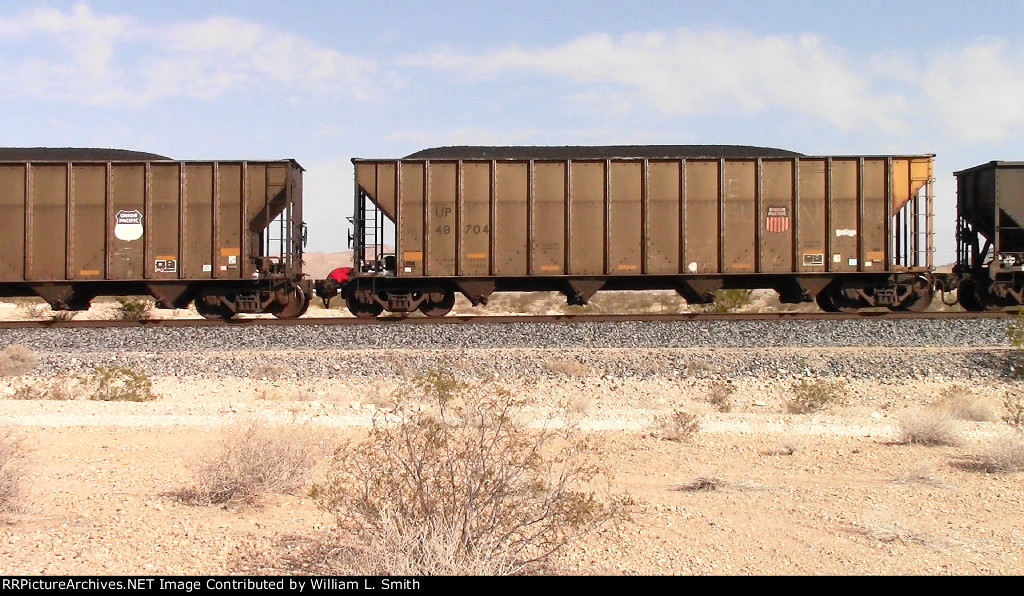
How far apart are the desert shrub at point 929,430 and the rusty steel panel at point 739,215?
9.34 meters

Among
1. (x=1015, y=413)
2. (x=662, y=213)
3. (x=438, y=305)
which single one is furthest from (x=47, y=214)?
(x=1015, y=413)

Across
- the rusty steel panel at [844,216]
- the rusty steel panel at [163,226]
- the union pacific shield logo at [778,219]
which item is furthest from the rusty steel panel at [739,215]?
the rusty steel panel at [163,226]

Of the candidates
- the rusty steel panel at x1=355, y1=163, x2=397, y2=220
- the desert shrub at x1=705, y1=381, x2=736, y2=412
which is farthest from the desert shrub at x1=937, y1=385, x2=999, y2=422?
the rusty steel panel at x1=355, y1=163, x2=397, y2=220

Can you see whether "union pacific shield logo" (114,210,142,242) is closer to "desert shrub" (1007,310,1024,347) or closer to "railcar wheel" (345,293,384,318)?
"railcar wheel" (345,293,384,318)

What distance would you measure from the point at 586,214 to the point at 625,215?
83cm

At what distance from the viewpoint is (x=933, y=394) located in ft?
38.9

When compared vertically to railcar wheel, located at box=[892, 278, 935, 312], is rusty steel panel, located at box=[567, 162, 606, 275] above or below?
above

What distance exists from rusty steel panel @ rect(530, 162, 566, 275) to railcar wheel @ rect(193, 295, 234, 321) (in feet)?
22.2

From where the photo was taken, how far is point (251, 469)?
21.3 feet

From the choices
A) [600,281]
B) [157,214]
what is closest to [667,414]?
[600,281]

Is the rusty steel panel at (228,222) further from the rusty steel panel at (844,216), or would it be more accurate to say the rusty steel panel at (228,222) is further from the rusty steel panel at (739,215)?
the rusty steel panel at (844,216)

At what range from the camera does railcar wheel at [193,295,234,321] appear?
1827cm

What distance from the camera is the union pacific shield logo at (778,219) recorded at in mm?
17953

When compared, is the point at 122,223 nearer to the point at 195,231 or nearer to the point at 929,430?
the point at 195,231
